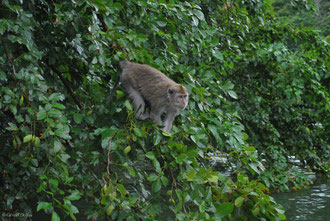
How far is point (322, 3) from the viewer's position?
130 feet

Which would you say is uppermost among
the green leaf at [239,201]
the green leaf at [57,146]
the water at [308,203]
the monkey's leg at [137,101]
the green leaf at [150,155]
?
the green leaf at [57,146]

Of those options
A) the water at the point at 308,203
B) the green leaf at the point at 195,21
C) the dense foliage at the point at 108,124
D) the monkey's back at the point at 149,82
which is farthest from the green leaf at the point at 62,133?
the water at the point at 308,203

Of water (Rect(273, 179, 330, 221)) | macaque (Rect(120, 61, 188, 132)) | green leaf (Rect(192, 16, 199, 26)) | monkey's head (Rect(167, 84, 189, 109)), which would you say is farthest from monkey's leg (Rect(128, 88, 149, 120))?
water (Rect(273, 179, 330, 221))

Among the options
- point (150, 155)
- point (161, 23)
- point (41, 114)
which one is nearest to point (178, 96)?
point (161, 23)

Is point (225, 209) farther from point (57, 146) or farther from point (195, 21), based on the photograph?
point (195, 21)

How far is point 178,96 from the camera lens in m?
4.02

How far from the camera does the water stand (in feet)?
31.2

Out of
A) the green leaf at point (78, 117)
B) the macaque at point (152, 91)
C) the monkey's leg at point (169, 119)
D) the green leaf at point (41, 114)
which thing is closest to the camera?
the green leaf at point (41, 114)

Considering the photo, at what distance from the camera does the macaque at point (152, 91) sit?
4.09 m

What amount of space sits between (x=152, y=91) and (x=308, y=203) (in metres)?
7.46

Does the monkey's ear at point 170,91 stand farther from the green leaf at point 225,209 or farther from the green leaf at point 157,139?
the green leaf at point 225,209

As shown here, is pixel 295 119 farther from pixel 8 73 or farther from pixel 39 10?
pixel 8 73

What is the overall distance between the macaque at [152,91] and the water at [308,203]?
6.27 meters

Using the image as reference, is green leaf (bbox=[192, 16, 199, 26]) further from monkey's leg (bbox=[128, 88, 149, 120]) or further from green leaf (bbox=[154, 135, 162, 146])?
green leaf (bbox=[154, 135, 162, 146])
